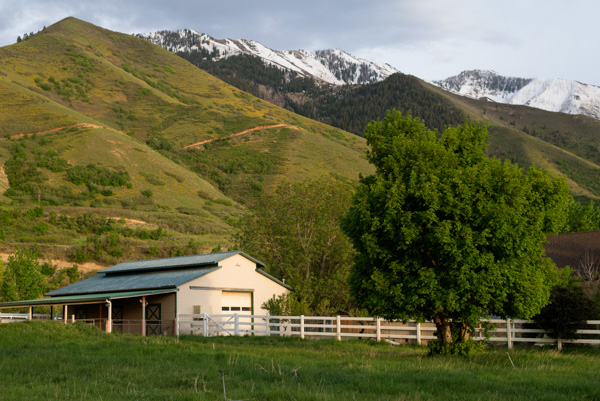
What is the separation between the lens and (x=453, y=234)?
62.1 ft

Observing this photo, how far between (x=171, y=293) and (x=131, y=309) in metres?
3.71

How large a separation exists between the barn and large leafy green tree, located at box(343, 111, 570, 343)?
15076mm

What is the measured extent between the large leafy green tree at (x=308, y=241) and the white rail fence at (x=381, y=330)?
9.08 ft

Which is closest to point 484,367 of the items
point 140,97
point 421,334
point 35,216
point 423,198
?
point 423,198

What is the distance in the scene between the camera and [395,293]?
1900 cm

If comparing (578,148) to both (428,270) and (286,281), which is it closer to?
(286,281)

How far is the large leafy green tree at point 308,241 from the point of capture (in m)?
37.3

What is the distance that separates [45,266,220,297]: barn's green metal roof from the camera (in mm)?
33906

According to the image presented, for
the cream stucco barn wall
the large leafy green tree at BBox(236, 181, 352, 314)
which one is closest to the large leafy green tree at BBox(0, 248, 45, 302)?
the large leafy green tree at BBox(236, 181, 352, 314)

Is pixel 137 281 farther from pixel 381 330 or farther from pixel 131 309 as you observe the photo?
pixel 381 330

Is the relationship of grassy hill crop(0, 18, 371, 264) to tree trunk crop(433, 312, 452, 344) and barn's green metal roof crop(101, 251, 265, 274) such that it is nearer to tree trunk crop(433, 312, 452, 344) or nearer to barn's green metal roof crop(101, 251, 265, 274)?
barn's green metal roof crop(101, 251, 265, 274)

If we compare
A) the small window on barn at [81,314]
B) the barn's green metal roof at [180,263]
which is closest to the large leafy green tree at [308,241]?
the barn's green metal roof at [180,263]

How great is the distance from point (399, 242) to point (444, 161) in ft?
9.39

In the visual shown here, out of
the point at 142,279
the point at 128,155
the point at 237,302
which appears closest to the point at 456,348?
the point at 237,302
